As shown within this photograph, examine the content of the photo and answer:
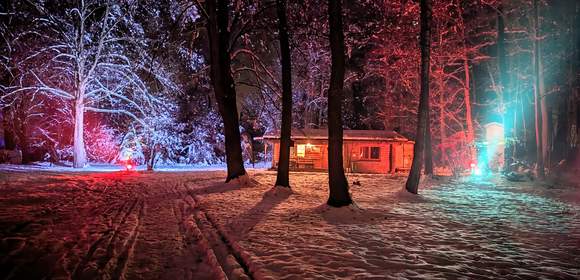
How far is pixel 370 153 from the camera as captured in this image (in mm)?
32344

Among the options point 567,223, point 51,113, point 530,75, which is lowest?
point 567,223

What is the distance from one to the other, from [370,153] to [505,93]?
387 inches

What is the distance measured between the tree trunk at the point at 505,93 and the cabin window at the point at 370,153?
27.6ft

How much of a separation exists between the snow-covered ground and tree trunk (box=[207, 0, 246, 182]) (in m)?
3.57

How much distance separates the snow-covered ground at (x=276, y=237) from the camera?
581 centimetres

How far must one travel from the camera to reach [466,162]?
32031 millimetres

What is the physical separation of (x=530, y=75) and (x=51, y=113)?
33.8 meters

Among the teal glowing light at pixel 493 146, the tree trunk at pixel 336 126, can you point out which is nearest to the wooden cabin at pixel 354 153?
the teal glowing light at pixel 493 146

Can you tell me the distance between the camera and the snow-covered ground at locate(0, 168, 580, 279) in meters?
5.81

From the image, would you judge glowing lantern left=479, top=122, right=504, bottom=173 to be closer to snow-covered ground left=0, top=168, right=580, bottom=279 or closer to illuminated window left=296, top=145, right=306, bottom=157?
illuminated window left=296, top=145, right=306, bottom=157

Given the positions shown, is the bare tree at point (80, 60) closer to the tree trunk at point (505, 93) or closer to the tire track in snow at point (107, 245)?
the tire track in snow at point (107, 245)

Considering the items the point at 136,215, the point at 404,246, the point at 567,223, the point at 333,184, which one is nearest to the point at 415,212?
the point at 333,184

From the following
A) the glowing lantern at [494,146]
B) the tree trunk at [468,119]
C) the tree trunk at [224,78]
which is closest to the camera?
the tree trunk at [224,78]

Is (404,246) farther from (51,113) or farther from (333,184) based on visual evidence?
(51,113)
